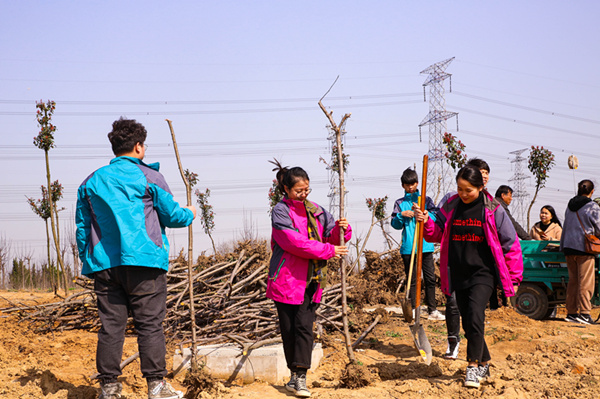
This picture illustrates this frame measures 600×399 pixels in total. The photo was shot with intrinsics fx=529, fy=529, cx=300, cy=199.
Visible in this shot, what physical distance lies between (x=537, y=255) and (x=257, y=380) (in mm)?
4957

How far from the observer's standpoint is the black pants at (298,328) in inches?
158

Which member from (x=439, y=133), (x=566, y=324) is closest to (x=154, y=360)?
(x=566, y=324)

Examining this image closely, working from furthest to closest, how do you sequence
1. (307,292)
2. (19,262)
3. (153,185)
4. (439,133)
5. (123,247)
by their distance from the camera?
(439,133)
(19,262)
(307,292)
(153,185)
(123,247)

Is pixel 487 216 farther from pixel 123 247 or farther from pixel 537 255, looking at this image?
pixel 537 255

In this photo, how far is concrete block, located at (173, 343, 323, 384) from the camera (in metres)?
4.53

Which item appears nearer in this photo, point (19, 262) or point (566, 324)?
point (566, 324)

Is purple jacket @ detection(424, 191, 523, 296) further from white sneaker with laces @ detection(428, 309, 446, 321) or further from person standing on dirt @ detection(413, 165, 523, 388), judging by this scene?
white sneaker with laces @ detection(428, 309, 446, 321)

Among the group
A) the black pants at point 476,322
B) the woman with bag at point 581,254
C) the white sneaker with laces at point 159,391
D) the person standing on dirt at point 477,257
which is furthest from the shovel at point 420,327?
the woman with bag at point 581,254

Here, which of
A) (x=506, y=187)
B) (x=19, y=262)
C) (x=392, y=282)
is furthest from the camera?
(x=19, y=262)

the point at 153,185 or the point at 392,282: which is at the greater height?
the point at 153,185

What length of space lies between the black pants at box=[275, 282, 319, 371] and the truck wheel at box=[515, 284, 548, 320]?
15.6ft

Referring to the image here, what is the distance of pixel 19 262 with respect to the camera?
19562 mm

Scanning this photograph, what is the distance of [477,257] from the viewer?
13.9ft


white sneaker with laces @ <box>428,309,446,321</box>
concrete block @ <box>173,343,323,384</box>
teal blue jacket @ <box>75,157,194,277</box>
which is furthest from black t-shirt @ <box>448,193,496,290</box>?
white sneaker with laces @ <box>428,309,446,321</box>
